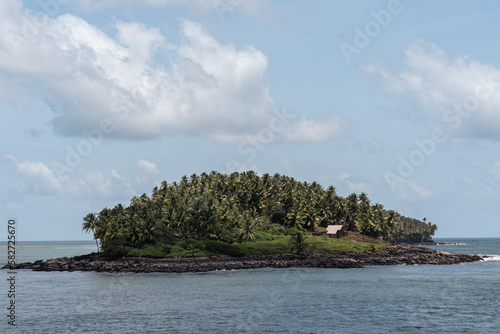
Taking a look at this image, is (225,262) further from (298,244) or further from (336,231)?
(336,231)

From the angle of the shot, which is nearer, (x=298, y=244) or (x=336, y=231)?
(x=298, y=244)

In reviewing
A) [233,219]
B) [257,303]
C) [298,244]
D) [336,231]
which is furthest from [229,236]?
[257,303]

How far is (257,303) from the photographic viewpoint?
2598 inches

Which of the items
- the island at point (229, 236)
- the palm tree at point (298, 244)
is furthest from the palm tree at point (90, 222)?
the palm tree at point (298, 244)

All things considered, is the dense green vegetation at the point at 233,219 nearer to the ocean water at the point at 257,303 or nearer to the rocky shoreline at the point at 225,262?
the rocky shoreline at the point at 225,262

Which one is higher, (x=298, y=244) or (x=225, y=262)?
(x=298, y=244)

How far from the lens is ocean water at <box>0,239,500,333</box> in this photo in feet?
171

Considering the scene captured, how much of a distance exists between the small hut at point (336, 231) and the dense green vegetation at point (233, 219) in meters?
4.86

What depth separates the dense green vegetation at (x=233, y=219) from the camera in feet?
403

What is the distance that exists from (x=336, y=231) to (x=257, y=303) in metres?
Answer: 90.1

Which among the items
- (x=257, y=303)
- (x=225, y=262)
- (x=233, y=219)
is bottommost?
(x=257, y=303)

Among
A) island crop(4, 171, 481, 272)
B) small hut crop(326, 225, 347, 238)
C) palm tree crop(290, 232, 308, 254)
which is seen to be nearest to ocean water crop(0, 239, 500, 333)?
island crop(4, 171, 481, 272)

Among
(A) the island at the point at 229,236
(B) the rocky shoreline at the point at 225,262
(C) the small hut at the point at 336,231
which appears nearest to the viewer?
(B) the rocky shoreline at the point at 225,262

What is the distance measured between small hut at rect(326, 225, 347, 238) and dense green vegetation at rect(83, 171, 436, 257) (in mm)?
4856
